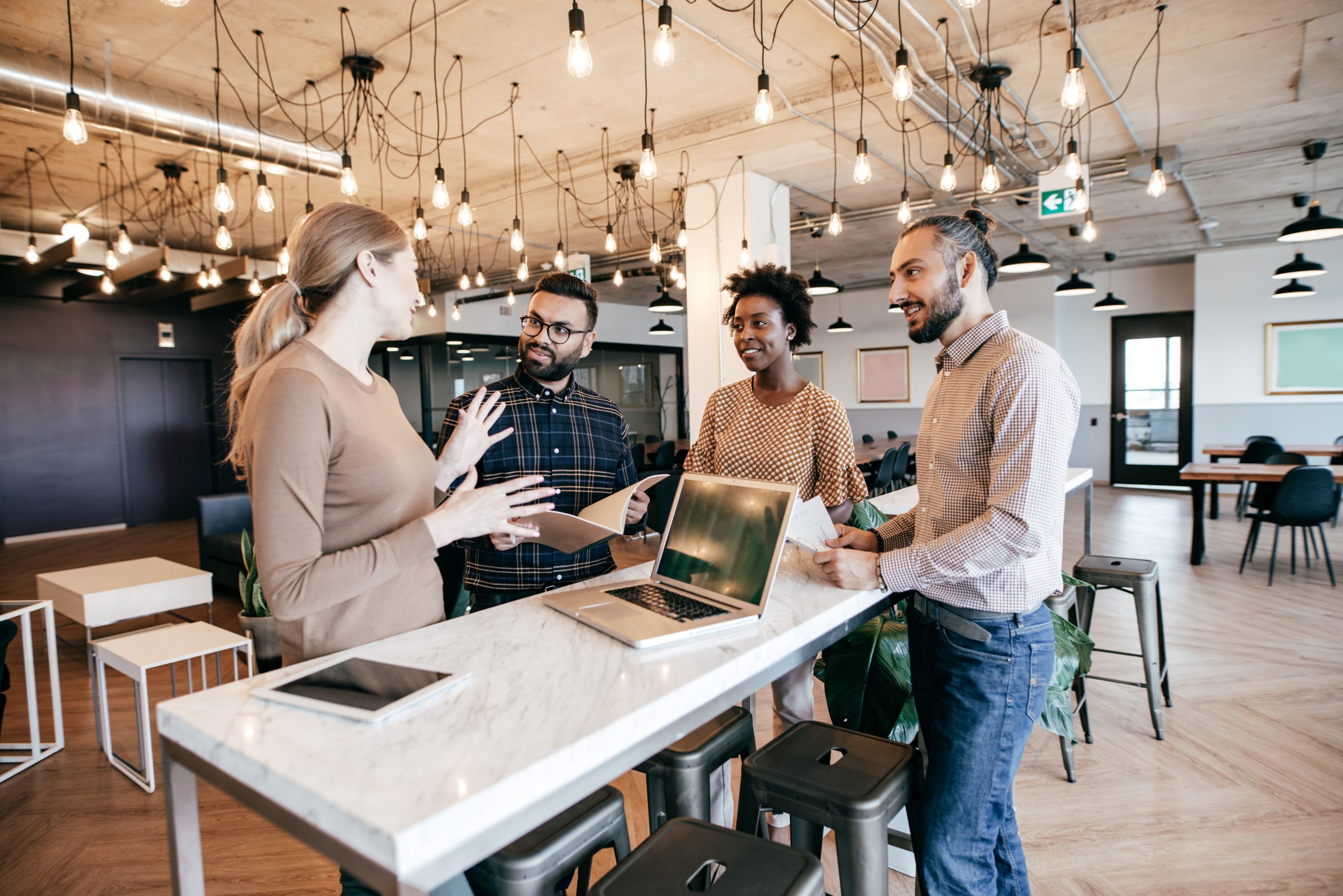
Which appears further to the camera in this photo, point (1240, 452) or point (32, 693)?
point (1240, 452)

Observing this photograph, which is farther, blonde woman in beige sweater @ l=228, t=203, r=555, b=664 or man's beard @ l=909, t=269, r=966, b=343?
man's beard @ l=909, t=269, r=966, b=343

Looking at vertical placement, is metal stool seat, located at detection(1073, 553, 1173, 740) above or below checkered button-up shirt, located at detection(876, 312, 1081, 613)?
below

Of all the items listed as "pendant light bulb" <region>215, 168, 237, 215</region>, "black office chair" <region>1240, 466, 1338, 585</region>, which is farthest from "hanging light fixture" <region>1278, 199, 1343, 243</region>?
"pendant light bulb" <region>215, 168, 237, 215</region>

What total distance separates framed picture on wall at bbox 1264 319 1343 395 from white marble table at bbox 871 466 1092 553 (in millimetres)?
7470

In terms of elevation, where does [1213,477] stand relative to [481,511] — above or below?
below

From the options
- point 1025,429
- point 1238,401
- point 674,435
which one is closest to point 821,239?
point 1238,401

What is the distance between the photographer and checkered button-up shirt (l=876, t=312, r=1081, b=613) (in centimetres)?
143

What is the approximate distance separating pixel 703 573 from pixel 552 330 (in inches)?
35.8

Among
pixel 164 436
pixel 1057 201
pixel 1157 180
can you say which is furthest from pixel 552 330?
pixel 164 436

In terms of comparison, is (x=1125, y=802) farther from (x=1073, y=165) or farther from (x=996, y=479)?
(x=1073, y=165)

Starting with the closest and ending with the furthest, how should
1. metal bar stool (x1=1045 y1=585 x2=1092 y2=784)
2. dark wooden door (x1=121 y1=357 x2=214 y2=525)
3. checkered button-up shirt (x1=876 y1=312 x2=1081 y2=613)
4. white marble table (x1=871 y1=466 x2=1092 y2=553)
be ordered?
1. checkered button-up shirt (x1=876 y1=312 x2=1081 y2=613)
2. metal bar stool (x1=1045 y1=585 x2=1092 y2=784)
3. white marble table (x1=871 y1=466 x2=1092 y2=553)
4. dark wooden door (x1=121 y1=357 x2=214 y2=525)

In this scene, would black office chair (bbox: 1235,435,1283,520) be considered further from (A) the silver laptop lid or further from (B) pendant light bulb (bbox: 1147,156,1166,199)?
(A) the silver laptop lid

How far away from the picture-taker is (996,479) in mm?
1464

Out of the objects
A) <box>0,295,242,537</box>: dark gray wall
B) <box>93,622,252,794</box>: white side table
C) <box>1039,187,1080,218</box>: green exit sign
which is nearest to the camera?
<box>93,622,252,794</box>: white side table
